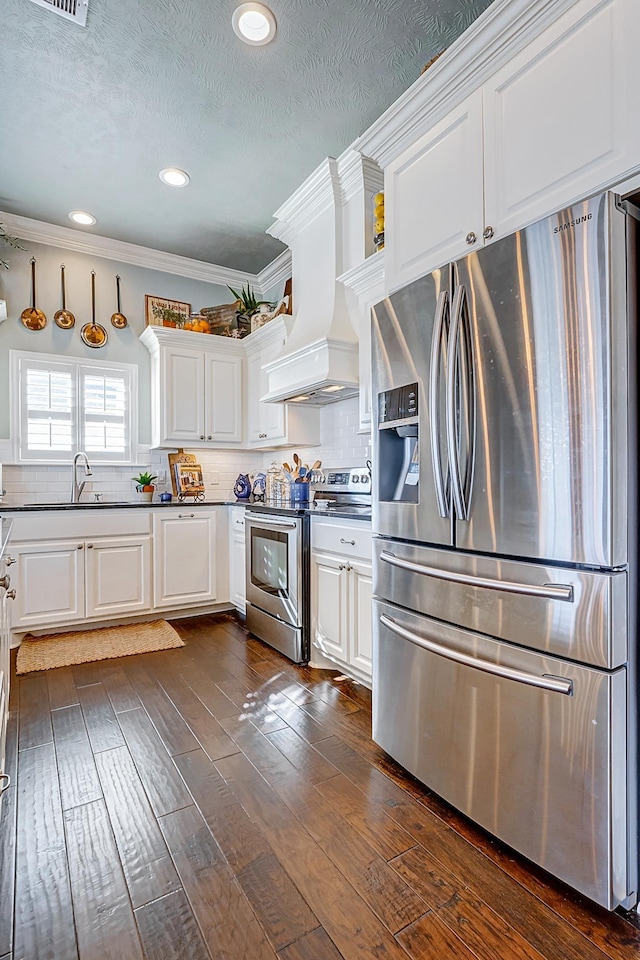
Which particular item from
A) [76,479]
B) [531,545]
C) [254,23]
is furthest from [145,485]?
[531,545]

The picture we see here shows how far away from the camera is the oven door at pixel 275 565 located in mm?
2908

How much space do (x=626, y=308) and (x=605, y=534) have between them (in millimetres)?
543

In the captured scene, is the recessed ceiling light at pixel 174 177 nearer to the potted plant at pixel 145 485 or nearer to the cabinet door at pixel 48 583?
the potted plant at pixel 145 485

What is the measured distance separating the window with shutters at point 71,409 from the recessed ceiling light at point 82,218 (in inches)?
40.9

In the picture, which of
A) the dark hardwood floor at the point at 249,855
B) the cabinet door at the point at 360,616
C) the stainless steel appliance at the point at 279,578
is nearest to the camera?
the dark hardwood floor at the point at 249,855

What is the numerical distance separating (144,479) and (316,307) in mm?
2009

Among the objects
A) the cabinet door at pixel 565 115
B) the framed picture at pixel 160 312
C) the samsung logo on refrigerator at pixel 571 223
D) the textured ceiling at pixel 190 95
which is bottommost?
the samsung logo on refrigerator at pixel 571 223

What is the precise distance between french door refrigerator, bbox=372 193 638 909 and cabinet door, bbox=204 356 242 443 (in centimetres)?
282

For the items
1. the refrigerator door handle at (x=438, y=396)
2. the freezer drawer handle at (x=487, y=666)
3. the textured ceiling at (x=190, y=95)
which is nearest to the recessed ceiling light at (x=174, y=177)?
the textured ceiling at (x=190, y=95)

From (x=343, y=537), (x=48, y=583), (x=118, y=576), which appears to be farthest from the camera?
(x=118, y=576)

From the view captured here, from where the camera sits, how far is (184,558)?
386 centimetres

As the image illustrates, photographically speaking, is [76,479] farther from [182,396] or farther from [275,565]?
[275,565]

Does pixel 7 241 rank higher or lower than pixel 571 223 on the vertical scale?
higher

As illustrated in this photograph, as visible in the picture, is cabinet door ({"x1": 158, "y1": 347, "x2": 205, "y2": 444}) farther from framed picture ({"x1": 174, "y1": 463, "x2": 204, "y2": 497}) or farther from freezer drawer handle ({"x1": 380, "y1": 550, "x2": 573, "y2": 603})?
freezer drawer handle ({"x1": 380, "y1": 550, "x2": 573, "y2": 603})
